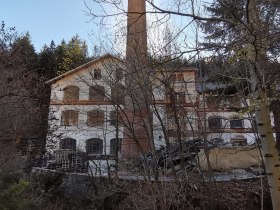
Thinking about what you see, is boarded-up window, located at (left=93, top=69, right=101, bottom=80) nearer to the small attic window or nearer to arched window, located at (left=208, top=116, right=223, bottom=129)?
the small attic window

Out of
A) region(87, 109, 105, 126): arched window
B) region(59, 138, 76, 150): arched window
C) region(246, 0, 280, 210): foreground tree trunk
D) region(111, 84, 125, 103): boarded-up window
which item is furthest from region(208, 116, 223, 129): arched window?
region(59, 138, 76, 150): arched window

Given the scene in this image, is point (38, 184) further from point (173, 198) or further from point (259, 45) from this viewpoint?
point (259, 45)

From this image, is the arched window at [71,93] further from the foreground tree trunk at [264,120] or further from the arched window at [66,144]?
the foreground tree trunk at [264,120]

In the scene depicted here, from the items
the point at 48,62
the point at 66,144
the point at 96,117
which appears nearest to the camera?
the point at 96,117

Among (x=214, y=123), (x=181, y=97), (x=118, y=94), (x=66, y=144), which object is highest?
(x=118, y=94)

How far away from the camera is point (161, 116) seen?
14969 mm

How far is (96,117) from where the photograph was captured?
778 inches

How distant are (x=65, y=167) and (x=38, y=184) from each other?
3.68m

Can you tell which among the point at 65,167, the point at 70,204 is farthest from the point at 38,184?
the point at 65,167

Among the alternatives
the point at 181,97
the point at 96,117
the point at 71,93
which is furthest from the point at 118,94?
the point at 71,93

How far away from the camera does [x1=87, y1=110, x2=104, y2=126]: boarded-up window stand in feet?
64.0

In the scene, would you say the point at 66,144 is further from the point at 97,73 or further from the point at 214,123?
the point at 214,123

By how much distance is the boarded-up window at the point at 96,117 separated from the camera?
64.0ft

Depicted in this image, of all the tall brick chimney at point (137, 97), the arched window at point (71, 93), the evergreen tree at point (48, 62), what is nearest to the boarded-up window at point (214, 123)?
the tall brick chimney at point (137, 97)
